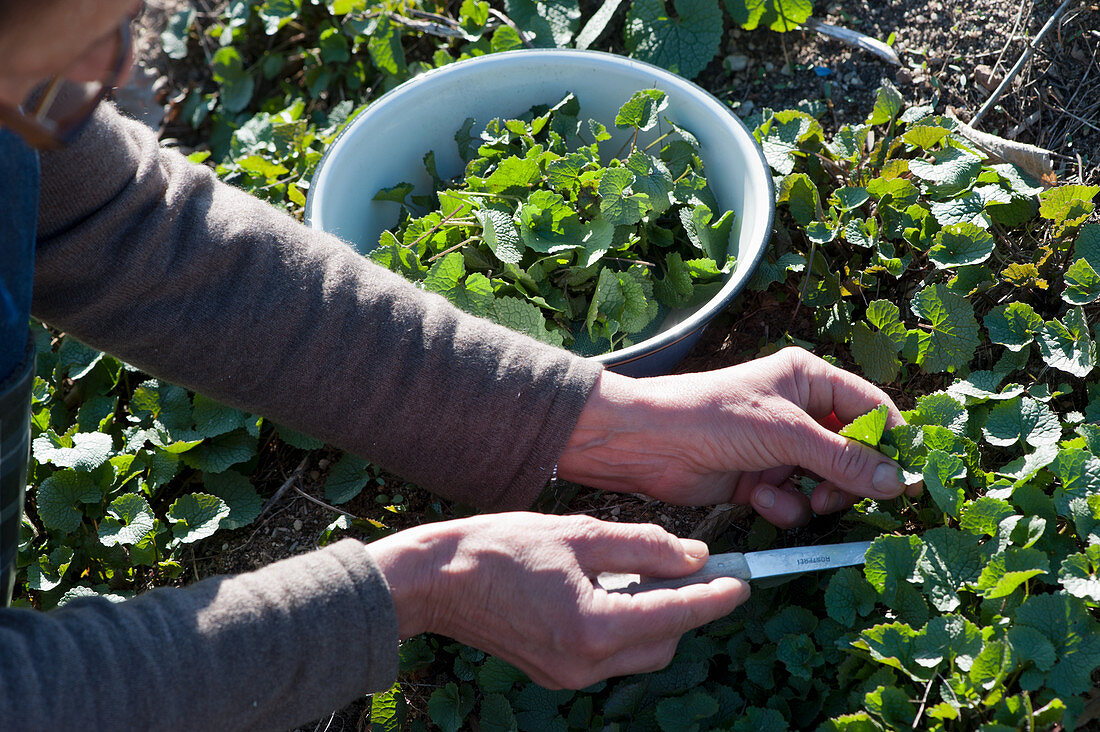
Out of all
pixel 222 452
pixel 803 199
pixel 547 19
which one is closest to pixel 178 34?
pixel 547 19

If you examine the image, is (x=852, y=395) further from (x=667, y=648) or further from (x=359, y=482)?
(x=359, y=482)

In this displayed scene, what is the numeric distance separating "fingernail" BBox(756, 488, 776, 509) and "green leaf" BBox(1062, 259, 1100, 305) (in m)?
0.53

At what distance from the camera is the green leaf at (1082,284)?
52.7 inches

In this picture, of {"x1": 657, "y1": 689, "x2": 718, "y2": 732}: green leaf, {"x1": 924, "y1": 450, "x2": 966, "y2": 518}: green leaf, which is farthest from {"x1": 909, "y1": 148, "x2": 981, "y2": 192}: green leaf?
{"x1": 657, "y1": 689, "x2": 718, "y2": 732}: green leaf

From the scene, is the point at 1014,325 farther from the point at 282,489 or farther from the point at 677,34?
the point at 282,489

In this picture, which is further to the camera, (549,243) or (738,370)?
(549,243)

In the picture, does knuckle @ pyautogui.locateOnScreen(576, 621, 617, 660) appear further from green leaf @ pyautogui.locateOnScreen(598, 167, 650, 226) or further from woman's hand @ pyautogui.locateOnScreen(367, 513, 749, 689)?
green leaf @ pyautogui.locateOnScreen(598, 167, 650, 226)

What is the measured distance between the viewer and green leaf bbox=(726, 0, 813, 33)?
185 centimetres

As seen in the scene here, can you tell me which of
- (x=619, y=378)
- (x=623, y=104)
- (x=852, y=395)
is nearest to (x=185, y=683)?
(x=619, y=378)

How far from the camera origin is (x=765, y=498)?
1295 millimetres

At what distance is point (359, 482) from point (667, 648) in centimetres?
61

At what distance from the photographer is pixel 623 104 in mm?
1652

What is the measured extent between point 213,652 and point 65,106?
21.2 inches

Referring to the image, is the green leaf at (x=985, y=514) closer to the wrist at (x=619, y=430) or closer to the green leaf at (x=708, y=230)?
the wrist at (x=619, y=430)
